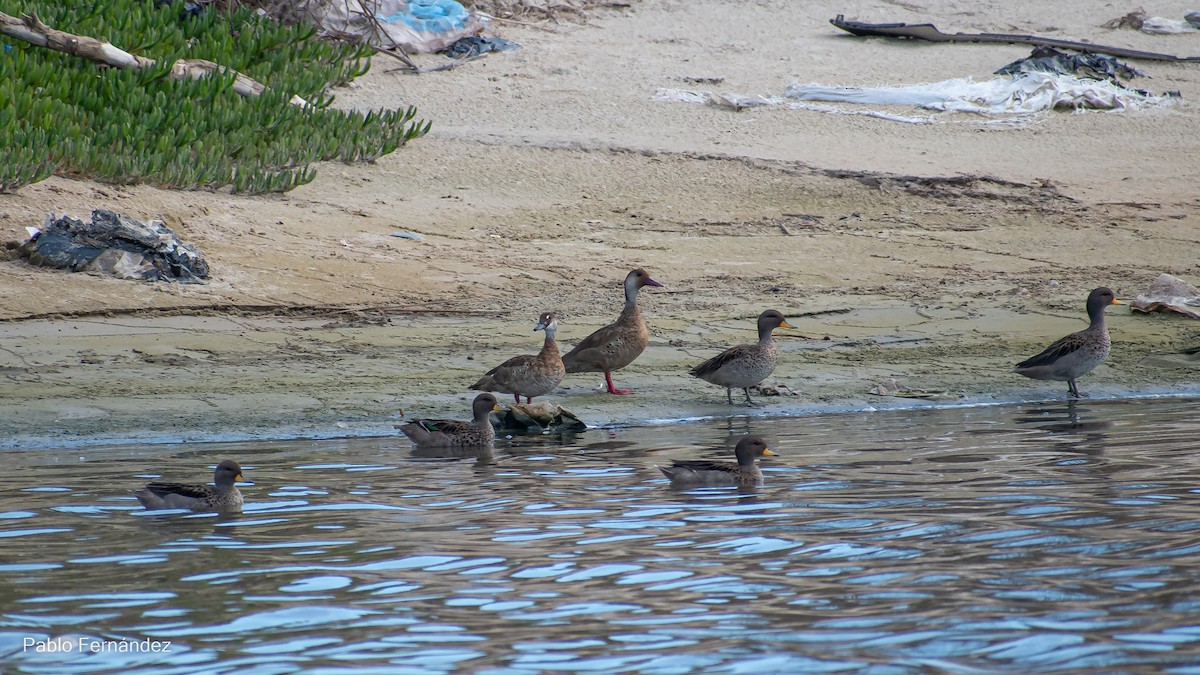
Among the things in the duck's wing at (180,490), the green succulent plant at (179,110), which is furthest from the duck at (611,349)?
the green succulent plant at (179,110)

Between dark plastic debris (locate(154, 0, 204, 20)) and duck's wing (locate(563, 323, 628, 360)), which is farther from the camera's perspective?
dark plastic debris (locate(154, 0, 204, 20))

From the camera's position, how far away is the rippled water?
17.4ft

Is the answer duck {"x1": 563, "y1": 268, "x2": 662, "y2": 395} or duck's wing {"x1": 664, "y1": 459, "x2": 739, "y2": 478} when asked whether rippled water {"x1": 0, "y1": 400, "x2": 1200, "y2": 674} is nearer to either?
duck's wing {"x1": 664, "y1": 459, "x2": 739, "y2": 478}

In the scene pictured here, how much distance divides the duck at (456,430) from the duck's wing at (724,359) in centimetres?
183

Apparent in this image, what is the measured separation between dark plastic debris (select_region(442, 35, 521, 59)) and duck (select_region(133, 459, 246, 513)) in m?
15.6

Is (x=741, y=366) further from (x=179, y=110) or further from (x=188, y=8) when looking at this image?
(x=188, y=8)

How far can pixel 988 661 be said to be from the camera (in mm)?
5074

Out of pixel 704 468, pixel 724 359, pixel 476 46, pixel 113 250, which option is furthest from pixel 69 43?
pixel 704 468

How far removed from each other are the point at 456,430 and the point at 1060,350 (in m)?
4.97

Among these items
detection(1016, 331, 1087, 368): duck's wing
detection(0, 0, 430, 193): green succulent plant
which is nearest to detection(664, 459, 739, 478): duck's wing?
detection(1016, 331, 1087, 368): duck's wing

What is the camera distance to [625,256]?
15305 mm

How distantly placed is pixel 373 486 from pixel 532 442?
2130 mm

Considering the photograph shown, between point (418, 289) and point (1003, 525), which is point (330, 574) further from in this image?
point (418, 289)

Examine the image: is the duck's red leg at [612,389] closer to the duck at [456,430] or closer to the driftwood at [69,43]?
the duck at [456,430]
